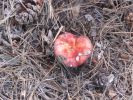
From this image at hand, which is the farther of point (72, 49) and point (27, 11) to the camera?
point (27, 11)

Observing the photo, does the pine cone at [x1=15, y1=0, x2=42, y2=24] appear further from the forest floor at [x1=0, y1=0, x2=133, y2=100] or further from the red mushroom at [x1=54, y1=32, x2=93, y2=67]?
the red mushroom at [x1=54, y1=32, x2=93, y2=67]

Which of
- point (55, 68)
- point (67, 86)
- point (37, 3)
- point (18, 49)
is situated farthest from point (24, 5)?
point (67, 86)

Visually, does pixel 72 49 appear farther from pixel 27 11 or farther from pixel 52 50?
pixel 27 11

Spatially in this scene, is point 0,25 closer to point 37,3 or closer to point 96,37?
point 37,3

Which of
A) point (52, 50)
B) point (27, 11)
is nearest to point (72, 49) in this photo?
point (52, 50)

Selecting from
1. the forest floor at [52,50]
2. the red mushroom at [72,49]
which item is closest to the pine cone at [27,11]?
the forest floor at [52,50]
